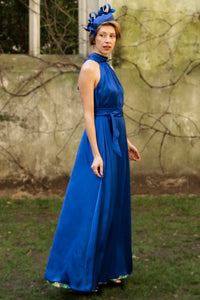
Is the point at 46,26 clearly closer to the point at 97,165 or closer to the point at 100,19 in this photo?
the point at 100,19

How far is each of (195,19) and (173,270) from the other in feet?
12.0

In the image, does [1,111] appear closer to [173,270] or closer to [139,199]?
[139,199]

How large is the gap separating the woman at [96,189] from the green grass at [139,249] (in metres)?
0.22

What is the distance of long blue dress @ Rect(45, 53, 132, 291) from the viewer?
119 inches

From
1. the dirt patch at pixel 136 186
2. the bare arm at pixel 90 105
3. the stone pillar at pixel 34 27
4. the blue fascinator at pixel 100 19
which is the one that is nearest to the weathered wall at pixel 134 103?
the dirt patch at pixel 136 186

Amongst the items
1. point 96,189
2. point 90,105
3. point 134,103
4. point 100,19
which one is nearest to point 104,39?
point 100,19

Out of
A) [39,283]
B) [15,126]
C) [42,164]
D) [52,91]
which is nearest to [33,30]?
[52,91]

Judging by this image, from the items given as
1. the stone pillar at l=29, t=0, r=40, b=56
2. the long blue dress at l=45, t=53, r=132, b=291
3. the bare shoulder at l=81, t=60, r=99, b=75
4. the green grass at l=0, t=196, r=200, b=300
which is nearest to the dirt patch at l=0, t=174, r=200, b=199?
the green grass at l=0, t=196, r=200, b=300

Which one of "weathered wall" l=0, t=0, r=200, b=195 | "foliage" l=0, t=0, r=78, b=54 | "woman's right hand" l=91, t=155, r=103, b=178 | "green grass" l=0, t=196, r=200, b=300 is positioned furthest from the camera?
"foliage" l=0, t=0, r=78, b=54

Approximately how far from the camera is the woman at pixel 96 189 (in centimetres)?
303

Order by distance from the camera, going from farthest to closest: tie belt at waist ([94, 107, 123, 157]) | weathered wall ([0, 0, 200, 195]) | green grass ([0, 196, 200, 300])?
weathered wall ([0, 0, 200, 195]) < green grass ([0, 196, 200, 300]) < tie belt at waist ([94, 107, 123, 157])

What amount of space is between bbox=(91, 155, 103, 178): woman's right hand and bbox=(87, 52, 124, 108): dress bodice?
35 centimetres

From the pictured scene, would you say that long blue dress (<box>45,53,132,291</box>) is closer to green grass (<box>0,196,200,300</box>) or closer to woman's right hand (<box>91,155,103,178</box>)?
woman's right hand (<box>91,155,103,178</box>)

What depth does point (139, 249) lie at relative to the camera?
429 centimetres
